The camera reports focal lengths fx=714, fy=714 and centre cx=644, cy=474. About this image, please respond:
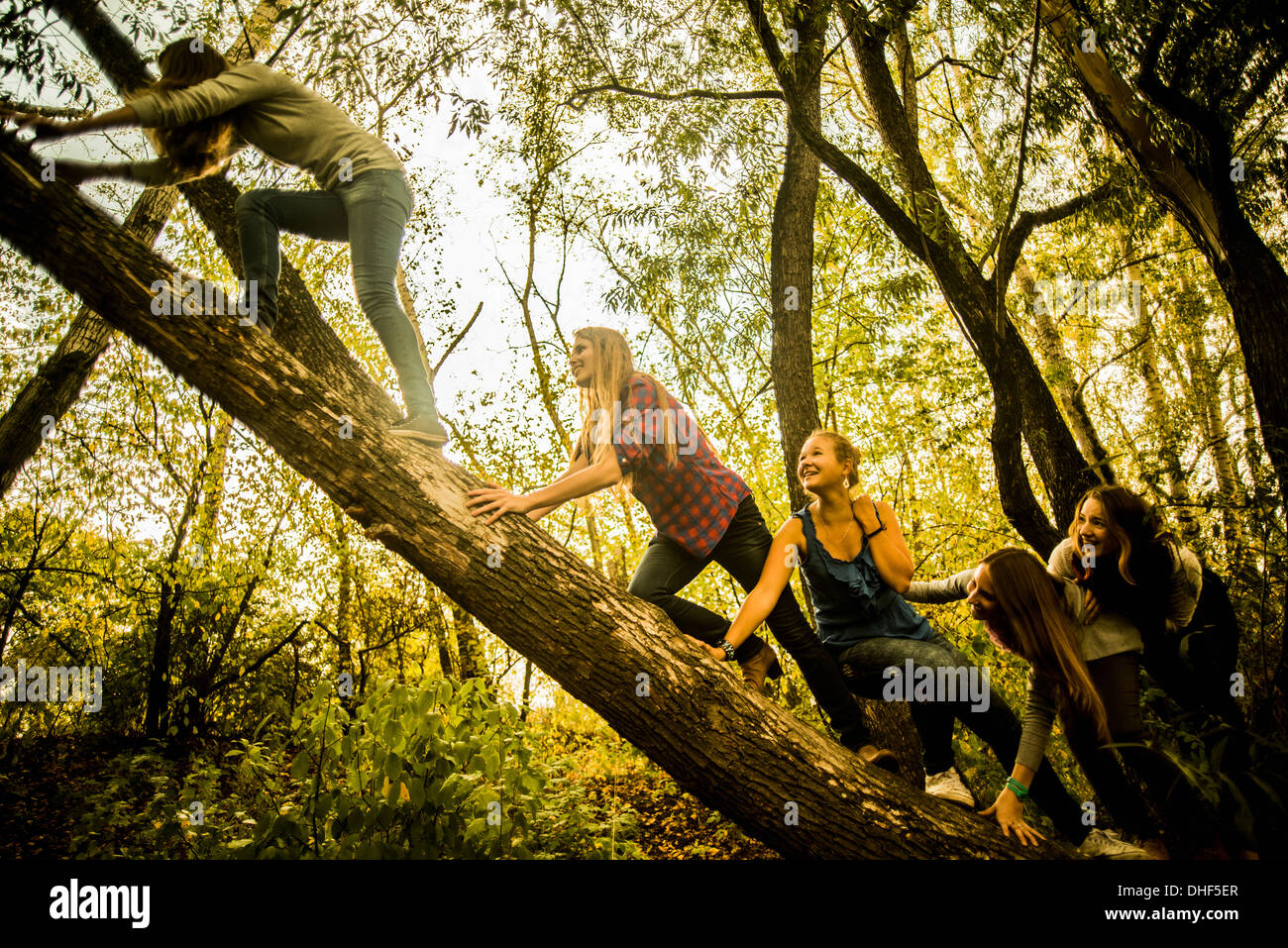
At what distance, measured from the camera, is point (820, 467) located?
3.02 metres

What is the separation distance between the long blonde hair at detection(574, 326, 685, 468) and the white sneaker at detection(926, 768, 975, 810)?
1571mm

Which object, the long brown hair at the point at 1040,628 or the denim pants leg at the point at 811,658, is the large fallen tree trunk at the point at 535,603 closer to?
the denim pants leg at the point at 811,658

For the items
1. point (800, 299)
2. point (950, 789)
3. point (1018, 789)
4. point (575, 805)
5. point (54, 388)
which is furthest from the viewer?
point (54, 388)

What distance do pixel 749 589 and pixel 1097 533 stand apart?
5.01ft

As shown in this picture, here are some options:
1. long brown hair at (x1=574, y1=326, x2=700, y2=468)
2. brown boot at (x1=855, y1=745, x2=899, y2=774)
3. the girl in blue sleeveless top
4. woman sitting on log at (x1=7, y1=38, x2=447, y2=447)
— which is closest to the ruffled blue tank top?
the girl in blue sleeveless top

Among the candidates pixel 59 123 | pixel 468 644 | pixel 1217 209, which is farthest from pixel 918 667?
pixel 468 644

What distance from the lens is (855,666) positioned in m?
2.91

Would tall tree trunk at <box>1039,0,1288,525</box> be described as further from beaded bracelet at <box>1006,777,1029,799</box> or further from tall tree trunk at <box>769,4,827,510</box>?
beaded bracelet at <box>1006,777,1029,799</box>

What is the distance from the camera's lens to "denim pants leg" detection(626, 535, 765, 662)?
291 cm

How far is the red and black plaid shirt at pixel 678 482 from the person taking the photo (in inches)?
116

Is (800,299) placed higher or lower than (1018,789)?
higher

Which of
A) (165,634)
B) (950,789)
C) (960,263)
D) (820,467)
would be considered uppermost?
(960,263)

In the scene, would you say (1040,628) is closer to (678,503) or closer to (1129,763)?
(1129,763)
